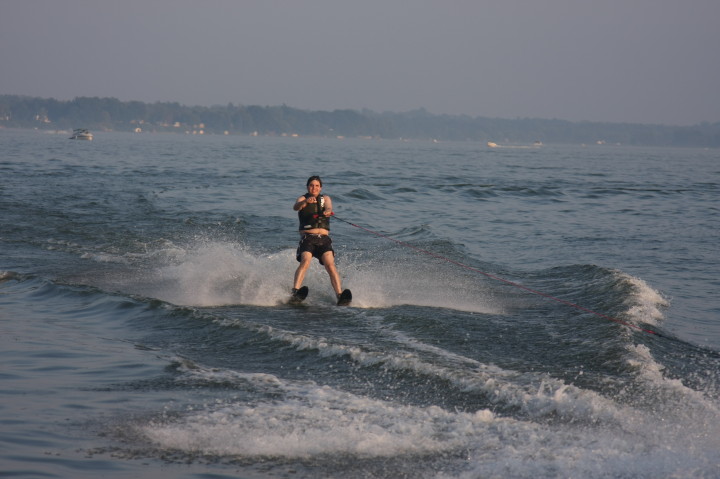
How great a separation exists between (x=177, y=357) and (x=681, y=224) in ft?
52.8

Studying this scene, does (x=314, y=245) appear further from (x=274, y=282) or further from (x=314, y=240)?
(x=274, y=282)

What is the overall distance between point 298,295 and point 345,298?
2.03 ft

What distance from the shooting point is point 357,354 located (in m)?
7.19

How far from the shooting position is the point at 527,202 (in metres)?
25.8

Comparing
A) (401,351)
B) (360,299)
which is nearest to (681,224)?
(360,299)

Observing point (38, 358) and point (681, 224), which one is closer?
point (38, 358)

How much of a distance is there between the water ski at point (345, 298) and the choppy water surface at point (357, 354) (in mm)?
172

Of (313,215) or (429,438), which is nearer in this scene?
(429,438)

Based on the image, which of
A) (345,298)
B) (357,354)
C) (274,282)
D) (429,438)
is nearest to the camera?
(429,438)

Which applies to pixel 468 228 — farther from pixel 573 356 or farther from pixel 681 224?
pixel 573 356

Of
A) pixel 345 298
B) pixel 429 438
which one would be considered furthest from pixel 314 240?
pixel 429 438

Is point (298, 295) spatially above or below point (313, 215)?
below

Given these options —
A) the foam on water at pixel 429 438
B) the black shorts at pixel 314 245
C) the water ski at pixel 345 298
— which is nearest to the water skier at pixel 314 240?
the black shorts at pixel 314 245

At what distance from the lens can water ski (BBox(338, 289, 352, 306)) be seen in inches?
381
